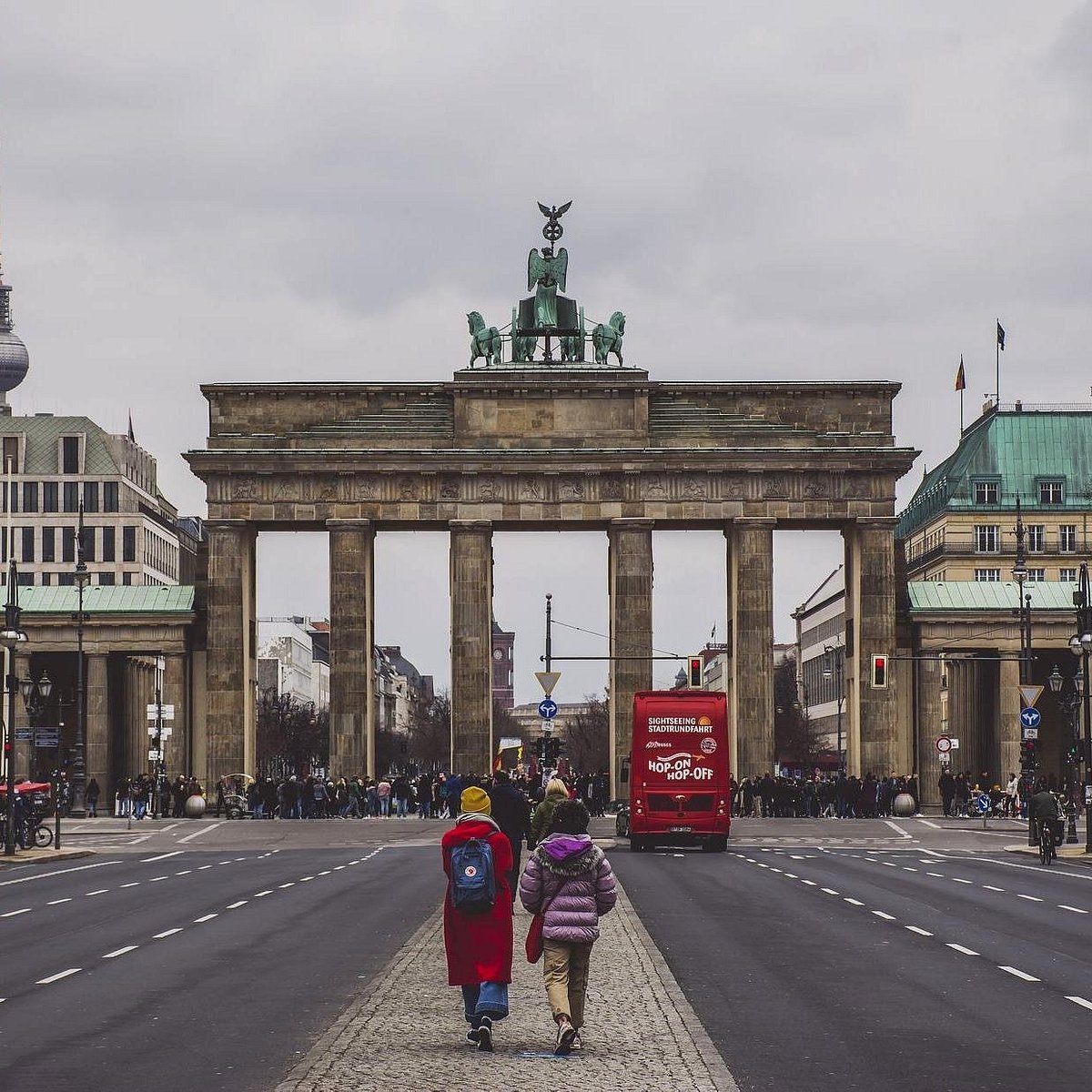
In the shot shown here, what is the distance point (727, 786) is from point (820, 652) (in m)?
128

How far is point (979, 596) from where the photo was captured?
96.2m

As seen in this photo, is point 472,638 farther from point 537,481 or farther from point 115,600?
point 115,600

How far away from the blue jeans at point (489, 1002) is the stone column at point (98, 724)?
260 ft

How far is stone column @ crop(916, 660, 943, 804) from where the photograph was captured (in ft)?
304

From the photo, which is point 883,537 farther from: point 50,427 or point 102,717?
point 50,427

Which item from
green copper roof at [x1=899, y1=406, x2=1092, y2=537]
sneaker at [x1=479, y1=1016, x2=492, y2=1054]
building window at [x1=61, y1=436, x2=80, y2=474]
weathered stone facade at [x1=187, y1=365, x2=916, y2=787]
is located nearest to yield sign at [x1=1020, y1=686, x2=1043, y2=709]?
weathered stone facade at [x1=187, y1=365, x2=916, y2=787]

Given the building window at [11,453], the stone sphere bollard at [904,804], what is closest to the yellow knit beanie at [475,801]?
the stone sphere bollard at [904,804]

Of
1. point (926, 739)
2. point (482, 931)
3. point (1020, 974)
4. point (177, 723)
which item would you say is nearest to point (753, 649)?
point (926, 739)

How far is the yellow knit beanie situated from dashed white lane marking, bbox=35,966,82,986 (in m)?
7.59

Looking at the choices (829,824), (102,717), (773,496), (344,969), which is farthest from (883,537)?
(344,969)

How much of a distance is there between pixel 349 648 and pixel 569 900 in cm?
7738

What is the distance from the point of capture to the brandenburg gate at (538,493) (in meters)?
93.8

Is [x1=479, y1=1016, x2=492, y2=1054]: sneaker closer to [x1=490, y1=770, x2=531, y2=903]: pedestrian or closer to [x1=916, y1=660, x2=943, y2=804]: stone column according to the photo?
[x1=490, y1=770, x2=531, y2=903]: pedestrian

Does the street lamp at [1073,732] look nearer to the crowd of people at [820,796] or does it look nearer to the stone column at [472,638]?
the crowd of people at [820,796]
